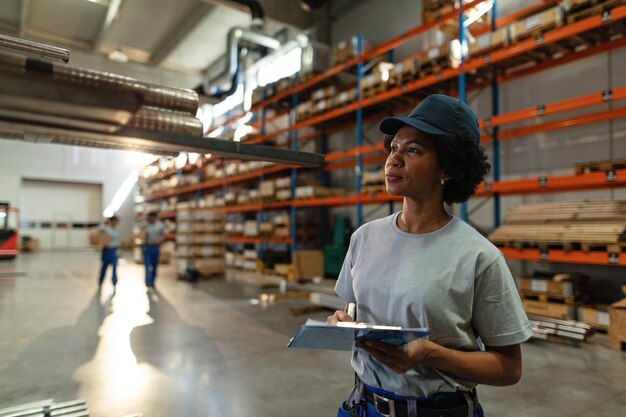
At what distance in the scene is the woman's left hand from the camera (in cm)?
108

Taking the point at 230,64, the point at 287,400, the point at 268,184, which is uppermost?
the point at 230,64

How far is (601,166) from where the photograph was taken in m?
5.51

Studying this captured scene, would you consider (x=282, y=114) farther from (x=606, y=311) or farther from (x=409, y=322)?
(x=409, y=322)

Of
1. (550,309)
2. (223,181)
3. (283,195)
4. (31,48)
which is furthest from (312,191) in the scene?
(31,48)

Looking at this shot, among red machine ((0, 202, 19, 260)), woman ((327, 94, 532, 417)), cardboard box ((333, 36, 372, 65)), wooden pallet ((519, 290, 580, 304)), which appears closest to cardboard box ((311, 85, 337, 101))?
cardboard box ((333, 36, 372, 65))

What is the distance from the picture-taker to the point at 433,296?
1.21m

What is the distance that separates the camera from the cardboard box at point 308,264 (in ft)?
31.7

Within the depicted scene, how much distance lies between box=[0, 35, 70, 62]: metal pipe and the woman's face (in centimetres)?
162

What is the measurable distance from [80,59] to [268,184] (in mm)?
11049

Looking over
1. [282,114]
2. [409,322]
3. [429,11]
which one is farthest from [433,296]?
[282,114]

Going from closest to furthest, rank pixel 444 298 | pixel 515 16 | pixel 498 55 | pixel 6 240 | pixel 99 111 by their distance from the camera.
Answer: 1. pixel 444 298
2. pixel 99 111
3. pixel 498 55
4. pixel 515 16
5. pixel 6 240

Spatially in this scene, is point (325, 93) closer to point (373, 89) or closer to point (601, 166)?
point (373, 89)

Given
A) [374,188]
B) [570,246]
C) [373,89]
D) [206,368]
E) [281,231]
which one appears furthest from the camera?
[281,231]

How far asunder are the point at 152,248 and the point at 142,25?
9.37m
